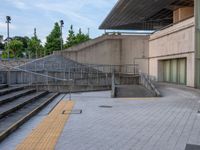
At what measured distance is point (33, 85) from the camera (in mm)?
15422

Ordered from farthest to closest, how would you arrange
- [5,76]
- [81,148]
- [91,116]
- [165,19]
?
[165,19] → [5,76] → [91,116] → [81,148]

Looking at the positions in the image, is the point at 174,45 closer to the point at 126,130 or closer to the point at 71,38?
the point at 126,130

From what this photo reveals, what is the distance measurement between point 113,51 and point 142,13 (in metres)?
7.68

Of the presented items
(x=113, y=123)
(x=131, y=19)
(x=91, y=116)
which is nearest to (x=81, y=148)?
(x=113, y=123)

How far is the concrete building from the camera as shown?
1819 cm

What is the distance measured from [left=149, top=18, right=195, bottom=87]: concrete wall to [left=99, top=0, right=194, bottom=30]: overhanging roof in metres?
4.00

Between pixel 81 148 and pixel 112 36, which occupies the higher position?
pixel 112 36

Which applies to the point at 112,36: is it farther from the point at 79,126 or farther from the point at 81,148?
the point at 81,148

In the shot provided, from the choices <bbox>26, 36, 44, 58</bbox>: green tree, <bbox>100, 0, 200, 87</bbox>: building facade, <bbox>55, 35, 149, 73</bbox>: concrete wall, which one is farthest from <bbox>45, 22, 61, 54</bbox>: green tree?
<bbox>55, 35, 149, 73</bbox>: concrete wall

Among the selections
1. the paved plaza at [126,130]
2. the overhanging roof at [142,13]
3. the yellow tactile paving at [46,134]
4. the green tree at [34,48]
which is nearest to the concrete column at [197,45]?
the paved plaza at [126,130]

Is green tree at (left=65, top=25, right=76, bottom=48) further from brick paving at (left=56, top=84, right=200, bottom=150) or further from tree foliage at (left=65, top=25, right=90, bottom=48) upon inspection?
brick paving at (left=56, top=84, right=200, bottom=150)

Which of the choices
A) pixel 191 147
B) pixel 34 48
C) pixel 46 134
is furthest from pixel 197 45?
pixel 34 48

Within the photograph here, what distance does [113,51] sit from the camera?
28.3 metres

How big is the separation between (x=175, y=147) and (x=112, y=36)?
2306cm
